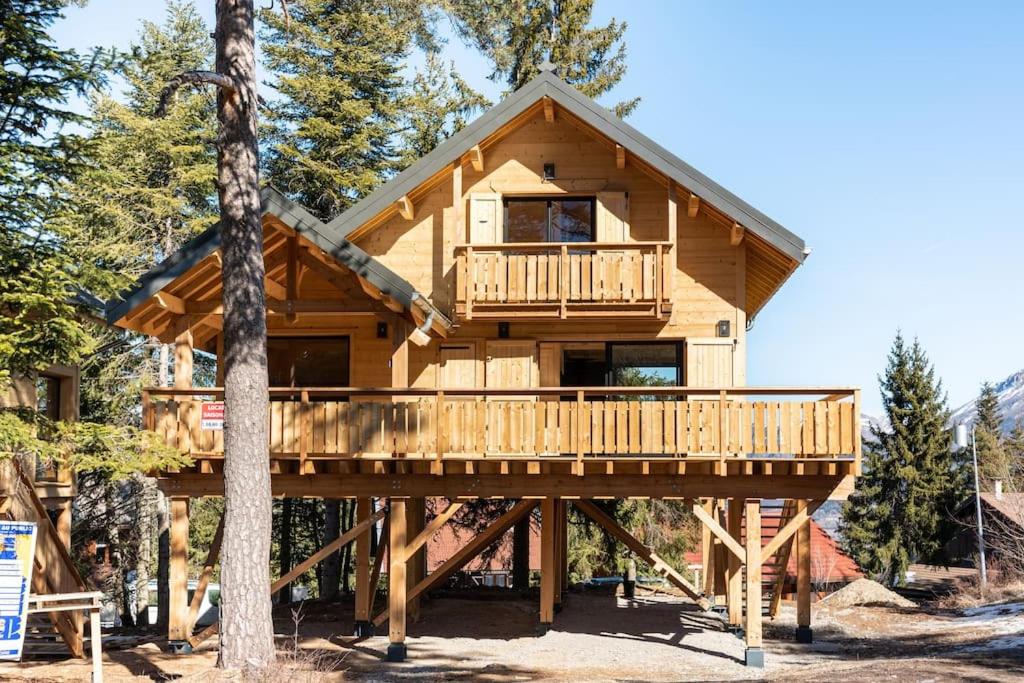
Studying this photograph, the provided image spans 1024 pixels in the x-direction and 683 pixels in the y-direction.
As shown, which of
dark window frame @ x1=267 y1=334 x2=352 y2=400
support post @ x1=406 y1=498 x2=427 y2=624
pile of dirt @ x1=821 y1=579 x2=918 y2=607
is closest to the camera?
dark window frame @ x1=267 y1=334 x2=352 y2=400

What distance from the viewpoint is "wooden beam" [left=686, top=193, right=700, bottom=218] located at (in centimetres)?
1974

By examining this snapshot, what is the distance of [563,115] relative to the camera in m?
20.8

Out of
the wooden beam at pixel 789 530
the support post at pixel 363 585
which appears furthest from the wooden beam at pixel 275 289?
the wooden beam at pixel 789 530

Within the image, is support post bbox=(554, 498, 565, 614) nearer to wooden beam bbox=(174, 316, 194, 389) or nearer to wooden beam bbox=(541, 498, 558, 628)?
wooden beam bbox=(541, 498, 558, 628)

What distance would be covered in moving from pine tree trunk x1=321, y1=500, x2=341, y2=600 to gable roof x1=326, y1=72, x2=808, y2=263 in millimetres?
11469

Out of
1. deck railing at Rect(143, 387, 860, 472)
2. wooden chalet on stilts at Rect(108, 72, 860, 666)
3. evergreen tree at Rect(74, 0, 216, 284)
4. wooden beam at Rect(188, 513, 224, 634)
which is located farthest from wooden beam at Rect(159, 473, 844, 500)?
evergreen tree at Rect(74, 0, 216, 284)

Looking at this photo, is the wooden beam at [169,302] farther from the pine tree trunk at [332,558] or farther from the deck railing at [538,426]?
the pine tree trunk at [332,558]

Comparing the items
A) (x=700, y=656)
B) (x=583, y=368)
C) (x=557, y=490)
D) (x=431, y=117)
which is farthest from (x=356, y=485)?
(x=431, y=117)

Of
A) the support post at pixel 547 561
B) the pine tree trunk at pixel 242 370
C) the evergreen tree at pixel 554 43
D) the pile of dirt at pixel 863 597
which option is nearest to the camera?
the pine tree trunk at pixel 242 370

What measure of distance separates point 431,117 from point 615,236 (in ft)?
39.1

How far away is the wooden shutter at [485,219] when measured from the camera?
20531mm

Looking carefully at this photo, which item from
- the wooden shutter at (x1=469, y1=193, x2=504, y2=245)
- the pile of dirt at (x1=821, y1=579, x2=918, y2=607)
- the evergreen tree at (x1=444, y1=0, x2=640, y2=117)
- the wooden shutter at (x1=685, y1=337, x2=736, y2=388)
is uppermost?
the evergreen tree at (x1=444, y1=0, x2=640, y2=117)

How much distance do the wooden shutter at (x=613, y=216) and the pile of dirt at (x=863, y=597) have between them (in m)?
13.1

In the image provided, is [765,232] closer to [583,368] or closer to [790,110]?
[583,368]
